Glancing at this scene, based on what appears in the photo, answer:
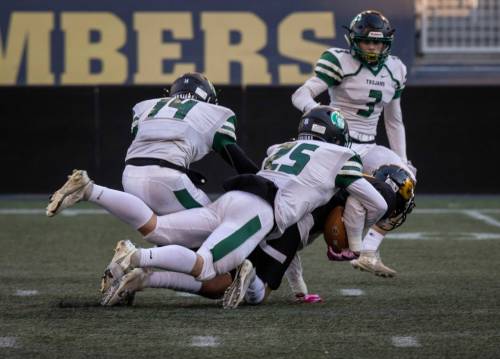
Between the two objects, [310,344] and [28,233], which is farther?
[28,233]

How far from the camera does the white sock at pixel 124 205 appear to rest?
5906 mm

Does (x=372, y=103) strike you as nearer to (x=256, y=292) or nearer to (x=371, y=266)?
(x=371, y=266)

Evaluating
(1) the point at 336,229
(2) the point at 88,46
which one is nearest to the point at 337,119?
(1) the point at 336,229

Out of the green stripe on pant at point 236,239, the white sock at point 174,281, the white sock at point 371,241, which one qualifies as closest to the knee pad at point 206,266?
the green stripe on pant at point 236,239

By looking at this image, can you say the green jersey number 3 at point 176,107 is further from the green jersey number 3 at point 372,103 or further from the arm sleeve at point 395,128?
the arm sleeve at point 395,128

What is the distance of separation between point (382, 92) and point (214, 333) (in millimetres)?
3082

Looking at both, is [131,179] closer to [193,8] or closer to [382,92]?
[382,92]

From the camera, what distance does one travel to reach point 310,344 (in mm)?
5004

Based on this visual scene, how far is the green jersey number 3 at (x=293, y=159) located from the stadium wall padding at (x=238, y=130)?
6.65m

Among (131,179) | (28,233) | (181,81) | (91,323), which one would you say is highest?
(181,81)

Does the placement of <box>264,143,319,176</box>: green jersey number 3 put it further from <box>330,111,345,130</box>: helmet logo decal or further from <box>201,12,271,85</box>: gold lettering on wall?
<box>201,12,271,85</box>: gold lettering on wall

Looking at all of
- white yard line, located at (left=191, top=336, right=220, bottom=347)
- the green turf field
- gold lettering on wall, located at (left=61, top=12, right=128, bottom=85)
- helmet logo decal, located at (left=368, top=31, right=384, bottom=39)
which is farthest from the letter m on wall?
white yard line, located at (left=191, top=336, right=220, bottom=347)

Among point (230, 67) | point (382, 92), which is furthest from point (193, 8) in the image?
point (382, 92)

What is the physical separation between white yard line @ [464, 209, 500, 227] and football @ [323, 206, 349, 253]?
429 centimetres
